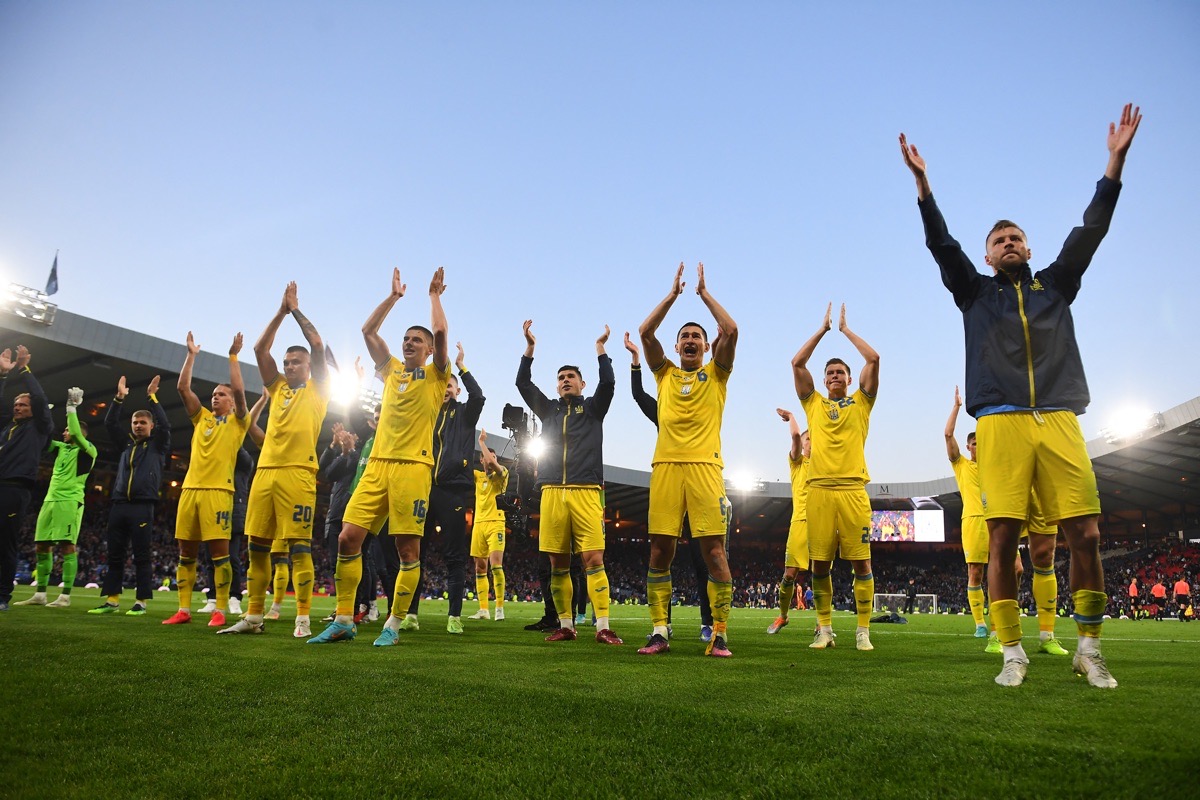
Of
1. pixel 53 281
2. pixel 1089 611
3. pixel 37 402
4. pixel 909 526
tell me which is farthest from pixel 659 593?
pixel 909 526

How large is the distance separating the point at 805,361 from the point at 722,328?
1.32 meters

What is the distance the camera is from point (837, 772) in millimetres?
1933

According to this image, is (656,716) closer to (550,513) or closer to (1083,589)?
Answer: (1083,589)

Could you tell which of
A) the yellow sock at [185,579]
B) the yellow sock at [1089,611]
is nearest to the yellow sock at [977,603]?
the yellow sock at [1089,611]

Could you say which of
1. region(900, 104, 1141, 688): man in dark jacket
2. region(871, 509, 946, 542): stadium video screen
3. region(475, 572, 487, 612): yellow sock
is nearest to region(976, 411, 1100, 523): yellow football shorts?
region(900, 104, 1141, 688): man in dark jacket

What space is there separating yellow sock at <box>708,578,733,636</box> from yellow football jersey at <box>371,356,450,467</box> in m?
2.61

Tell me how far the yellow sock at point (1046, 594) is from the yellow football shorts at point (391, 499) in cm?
494

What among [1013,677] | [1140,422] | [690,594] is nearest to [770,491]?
[690,594]

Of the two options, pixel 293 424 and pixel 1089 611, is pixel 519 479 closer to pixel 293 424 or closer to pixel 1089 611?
pixel 293 424

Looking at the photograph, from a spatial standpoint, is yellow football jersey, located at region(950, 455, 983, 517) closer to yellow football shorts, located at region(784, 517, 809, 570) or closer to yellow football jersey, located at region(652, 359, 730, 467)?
yellow football shorts, located at region(784, 517, 809, 570)

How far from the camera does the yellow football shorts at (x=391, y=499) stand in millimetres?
5547

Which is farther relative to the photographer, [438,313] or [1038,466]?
[438,313]

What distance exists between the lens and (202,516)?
699 centimetres

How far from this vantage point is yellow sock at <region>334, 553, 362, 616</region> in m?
5.60
